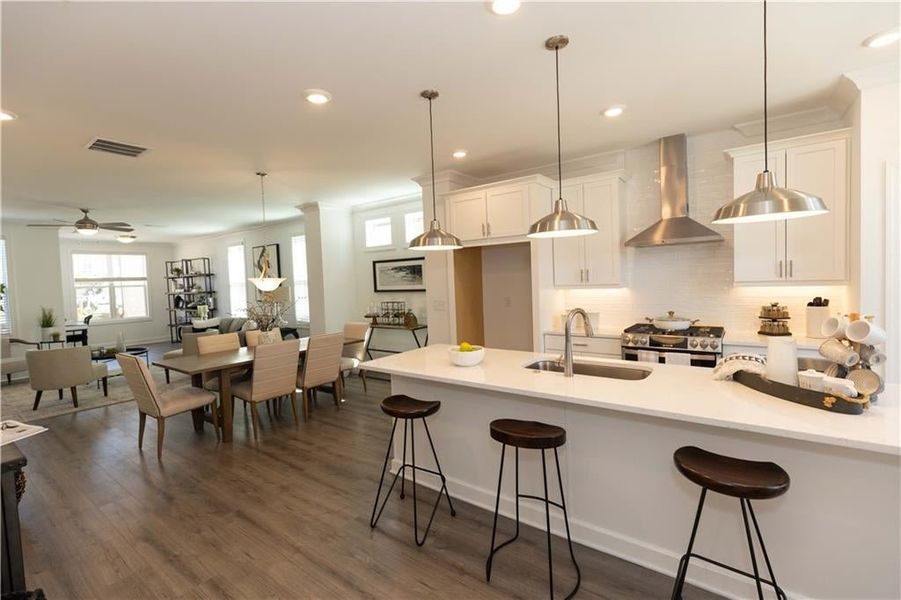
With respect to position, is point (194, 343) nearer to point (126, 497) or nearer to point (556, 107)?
point (126, 497)

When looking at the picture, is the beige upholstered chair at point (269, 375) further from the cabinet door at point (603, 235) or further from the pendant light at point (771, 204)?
the pendant light at point (771, 204)

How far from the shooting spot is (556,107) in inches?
126

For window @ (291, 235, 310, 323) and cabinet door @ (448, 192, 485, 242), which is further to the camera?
window @ (291, 235, 310, 323)

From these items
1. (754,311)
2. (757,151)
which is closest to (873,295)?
(754,311)

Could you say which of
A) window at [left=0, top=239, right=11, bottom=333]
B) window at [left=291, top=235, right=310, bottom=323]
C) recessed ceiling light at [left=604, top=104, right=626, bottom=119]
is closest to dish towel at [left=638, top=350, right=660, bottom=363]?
recessed ceiling light at [left=604, top=104, right=626, bottom=119]

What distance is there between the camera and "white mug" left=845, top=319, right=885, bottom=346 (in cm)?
168

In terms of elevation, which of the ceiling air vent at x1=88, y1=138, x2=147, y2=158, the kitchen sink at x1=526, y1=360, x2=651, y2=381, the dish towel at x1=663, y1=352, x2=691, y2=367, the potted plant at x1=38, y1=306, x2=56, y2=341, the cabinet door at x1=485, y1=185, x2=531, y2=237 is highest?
the ceiling air vent at x1=88, y1=138, x2=147, y2=158

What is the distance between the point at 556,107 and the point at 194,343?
551 cm

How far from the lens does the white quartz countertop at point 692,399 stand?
152 cm

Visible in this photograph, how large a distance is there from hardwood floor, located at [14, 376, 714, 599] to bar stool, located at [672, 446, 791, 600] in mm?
508

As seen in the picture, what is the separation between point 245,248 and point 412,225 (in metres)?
5.01

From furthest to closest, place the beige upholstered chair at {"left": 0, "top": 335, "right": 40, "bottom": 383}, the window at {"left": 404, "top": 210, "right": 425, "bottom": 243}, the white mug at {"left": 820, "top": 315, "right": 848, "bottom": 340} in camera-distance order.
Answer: the window at {"left": 404, "top": 210, "right": 425, "bottom": 243} → the beige upholstered chair at {"left": 0, "top": 335, "right": 40, "bottom": 383} → the white mug at {"left": 820, "top": 315, "right": 848, "bottom": 340}

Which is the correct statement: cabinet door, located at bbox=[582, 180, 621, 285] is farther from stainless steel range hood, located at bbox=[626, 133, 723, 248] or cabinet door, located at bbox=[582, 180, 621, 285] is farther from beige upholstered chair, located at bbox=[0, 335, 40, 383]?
beige upholstered chair, located at bbox=[0, 335, 40, 383]

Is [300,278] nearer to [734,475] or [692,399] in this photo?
[692,399]
